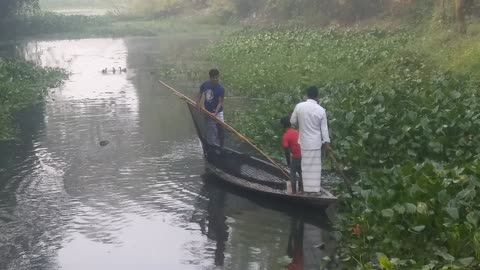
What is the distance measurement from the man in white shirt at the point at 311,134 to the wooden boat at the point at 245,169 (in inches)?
10.9

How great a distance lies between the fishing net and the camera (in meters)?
11.0

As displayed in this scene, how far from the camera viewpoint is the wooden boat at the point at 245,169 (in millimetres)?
10055

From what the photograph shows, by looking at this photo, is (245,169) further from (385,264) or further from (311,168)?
(385,264)

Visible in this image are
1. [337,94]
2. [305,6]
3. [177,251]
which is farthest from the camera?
[305,6]

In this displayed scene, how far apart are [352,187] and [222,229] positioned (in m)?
1.80

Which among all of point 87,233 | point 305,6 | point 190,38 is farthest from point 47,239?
point 190,38

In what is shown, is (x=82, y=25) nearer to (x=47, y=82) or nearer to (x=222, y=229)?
(x=47, y=82)

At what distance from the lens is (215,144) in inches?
480

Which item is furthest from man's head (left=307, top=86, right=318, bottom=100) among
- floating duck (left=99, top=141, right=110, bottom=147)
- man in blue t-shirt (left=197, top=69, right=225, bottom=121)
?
floating duck (left=99, top=141, right=110, bottom=147)

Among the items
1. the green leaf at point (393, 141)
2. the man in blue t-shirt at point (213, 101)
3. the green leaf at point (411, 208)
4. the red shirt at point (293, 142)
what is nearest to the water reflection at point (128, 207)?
the man in blue t-shirt at point (213, 101)

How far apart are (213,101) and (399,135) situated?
3.19 meters

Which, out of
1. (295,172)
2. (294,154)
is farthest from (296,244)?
(294,154)

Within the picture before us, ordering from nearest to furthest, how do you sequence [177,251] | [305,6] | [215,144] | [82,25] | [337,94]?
1. [177,251]
2. [215,144]
3. [337,94]
4. [305,6]
5. [82,25]

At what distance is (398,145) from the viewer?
11.1 m
